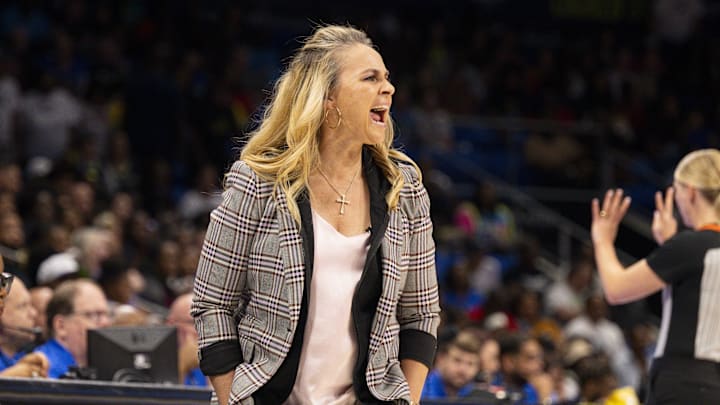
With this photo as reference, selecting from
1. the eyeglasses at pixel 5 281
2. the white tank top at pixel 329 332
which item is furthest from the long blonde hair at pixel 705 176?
the eyeglasses at pixel 5 281

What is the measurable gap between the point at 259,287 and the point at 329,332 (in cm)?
21

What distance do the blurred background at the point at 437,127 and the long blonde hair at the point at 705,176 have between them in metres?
2.99

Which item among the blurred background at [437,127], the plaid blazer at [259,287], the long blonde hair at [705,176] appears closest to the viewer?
the plaid blazer at [259,287]

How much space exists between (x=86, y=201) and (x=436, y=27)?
6.36m

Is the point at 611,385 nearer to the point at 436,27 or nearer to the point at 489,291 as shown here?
the point at 489,291

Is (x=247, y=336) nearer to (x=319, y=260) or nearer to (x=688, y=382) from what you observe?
(x=319, y=260)

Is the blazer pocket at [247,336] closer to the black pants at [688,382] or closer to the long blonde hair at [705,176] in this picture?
the black pants at [688,382]

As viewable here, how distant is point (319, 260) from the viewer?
2.98m

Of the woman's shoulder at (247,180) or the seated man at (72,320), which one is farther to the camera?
the seated man at (72,320)

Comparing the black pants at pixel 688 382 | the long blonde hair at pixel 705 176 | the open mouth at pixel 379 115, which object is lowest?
the black pants at pixel 688 382

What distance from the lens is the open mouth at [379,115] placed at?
304cm

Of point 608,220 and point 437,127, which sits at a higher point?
point 608,220

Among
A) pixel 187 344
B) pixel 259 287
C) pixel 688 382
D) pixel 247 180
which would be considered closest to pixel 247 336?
pixel 259 287

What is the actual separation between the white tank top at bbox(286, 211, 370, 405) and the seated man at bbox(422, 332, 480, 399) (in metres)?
3.81
